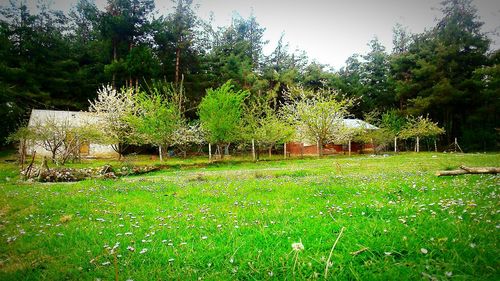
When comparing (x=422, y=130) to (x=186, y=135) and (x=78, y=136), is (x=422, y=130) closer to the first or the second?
(x=186, y=135)

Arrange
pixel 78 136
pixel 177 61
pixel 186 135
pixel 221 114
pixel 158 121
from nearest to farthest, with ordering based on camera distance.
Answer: pixel 78 136 → pixel 158 121 → pixel 221 114 → pixel 186 135 → pixel 177 61

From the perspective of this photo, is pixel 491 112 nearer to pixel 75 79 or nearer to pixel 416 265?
pixel 416 265

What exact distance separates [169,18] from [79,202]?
60.2 meters

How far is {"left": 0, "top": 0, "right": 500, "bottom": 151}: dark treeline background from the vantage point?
4966 cm

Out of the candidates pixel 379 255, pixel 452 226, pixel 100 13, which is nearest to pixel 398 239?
pixel 379 255

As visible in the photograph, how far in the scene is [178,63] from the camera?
57.2 m

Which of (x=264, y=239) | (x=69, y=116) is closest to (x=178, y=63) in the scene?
(x=69, y=116)

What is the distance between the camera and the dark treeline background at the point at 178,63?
49.7 meters

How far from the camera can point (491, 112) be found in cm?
5131

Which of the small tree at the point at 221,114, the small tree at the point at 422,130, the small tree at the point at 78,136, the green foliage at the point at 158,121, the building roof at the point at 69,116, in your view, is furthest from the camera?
the small tree at the point at 422,130

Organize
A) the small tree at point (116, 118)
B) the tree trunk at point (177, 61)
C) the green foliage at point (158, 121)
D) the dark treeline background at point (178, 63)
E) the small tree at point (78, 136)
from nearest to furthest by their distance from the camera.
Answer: the small tree at point (78, 136), the green foliage at point (158, 121), the small tree at point (116, 118), the dark treeline background at point (178, 63), the tree trunk at point (177, 61)

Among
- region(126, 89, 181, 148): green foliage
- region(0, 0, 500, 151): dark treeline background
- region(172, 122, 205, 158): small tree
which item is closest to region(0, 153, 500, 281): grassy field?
region(126, 89, 181, 148): green foliage

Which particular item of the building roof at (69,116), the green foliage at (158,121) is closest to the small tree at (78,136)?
the green foliage at (158,121)

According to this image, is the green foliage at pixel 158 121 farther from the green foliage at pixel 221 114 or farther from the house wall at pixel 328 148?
the house wall at pixel 328 148
